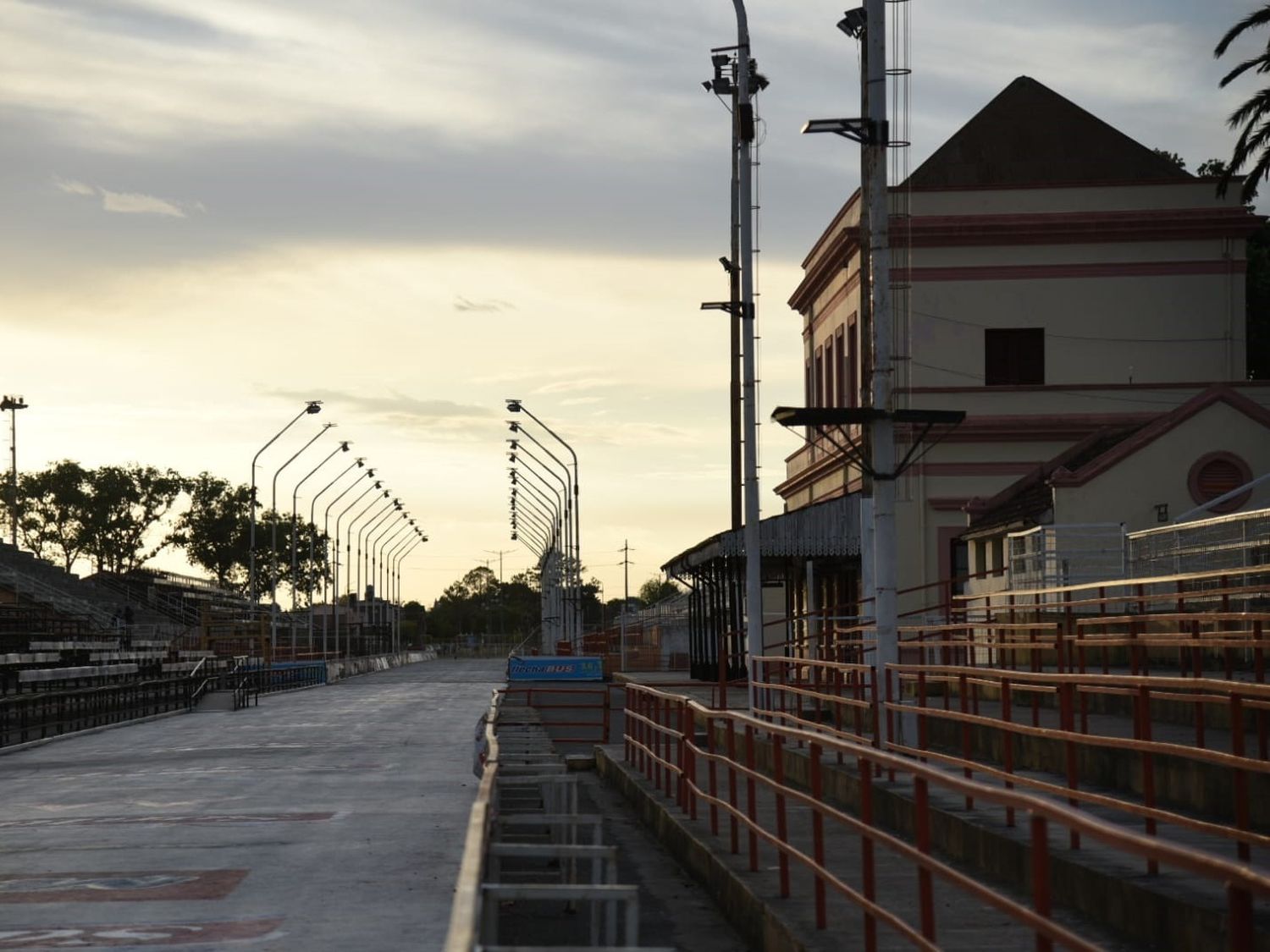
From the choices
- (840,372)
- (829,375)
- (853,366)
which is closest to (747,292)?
(853,366)

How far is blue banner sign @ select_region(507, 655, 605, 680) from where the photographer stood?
211 ft

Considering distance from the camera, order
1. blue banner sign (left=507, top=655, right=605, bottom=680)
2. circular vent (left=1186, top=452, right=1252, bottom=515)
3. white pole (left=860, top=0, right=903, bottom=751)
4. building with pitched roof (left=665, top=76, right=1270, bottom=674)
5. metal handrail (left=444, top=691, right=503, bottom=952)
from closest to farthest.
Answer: metal handrail (left=444, top=691, right=503, bottom=952) < white pole (left=860, top=0, right=903, bottom=751) < circular vent (left=1186, top=452, right=1252, bottom=515) < building with pitched roof (left=665, top=76, right=1270, bottom=674) < blue banner sign (left=507, top=655, right=605, bottom=680)

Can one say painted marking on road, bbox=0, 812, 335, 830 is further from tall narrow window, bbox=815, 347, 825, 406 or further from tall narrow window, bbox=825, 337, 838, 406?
tall narrow window, bbox=815, 347, 825, 406

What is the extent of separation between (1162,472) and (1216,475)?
1025mm

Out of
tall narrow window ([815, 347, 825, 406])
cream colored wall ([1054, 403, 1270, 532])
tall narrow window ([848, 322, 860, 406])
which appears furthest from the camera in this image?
tall narrow window ([815, 347, 825, 406])

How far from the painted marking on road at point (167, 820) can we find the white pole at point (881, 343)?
22.3 ft

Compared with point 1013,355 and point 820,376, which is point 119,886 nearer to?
point 1013,355

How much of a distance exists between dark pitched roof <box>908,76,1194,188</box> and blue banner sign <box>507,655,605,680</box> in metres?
21.1

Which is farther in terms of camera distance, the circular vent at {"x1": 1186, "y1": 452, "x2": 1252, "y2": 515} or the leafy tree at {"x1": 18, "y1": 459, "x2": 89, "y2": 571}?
the leafy tree at {"x1": 18, "y1": 459, "x2": 89, "y2": 571}

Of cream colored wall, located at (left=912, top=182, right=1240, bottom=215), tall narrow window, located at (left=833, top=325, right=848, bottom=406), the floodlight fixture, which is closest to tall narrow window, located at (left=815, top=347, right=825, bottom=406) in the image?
tall narrow window, located at (left=833, top=325, right=848, bottom=406)

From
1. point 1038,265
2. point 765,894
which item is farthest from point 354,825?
point 1038,265

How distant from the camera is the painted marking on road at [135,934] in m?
13.2

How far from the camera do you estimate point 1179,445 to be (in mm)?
37219

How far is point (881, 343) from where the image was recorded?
2072 cm
